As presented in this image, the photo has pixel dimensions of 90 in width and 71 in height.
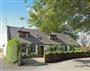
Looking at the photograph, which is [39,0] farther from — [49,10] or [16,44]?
[16,44]

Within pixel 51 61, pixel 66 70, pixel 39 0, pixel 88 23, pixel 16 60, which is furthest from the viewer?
pixel 51 61

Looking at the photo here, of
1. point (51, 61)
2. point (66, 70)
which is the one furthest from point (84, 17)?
point (51, 61)

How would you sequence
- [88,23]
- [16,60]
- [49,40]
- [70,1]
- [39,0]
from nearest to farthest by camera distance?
[70,1]
[39,0]
[88,23]
[16,60]
[49,40]

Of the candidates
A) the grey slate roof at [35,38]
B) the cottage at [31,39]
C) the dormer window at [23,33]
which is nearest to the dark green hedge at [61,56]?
the cottage at [31,39]

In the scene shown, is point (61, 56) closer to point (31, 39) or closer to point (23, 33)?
point (31, 39)

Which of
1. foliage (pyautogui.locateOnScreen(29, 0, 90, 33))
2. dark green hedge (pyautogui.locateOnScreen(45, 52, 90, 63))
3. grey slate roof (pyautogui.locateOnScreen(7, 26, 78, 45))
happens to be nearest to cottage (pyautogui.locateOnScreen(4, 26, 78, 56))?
grey slate roof (pyautogui.locateOnScreen(7, 26, 78, 45))

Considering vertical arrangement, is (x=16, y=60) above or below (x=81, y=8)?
below

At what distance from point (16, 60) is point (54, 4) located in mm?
13421

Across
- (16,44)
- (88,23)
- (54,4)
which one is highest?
(54,4)

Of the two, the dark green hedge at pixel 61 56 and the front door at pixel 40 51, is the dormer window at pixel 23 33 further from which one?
the dark green hedge at pixel 61 56

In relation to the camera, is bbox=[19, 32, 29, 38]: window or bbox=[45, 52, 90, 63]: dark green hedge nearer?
bbox=[45, 52, 90, 63]: dark green hedge

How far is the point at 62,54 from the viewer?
108ft

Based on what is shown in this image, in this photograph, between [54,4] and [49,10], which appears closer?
[54,4]

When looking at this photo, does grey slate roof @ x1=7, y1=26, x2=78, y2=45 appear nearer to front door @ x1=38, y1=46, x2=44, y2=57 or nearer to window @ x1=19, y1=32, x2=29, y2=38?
window @ x1=19, y1=32, x2=29, y2=38
